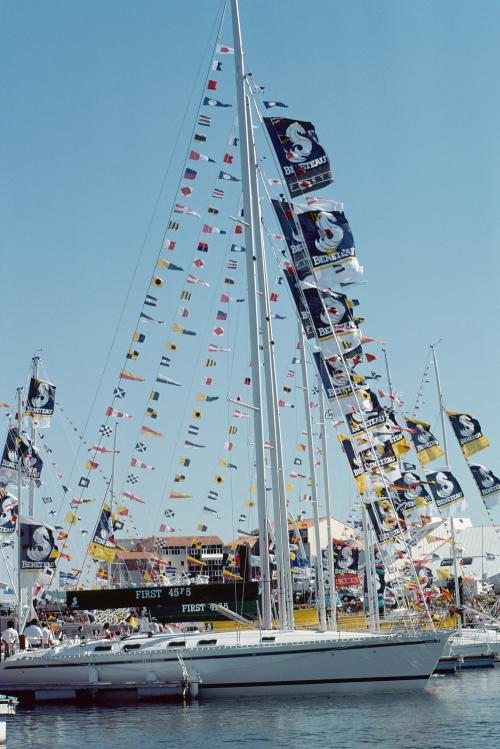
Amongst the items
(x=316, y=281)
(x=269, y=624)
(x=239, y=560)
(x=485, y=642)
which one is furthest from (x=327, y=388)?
(x=485, y=642)

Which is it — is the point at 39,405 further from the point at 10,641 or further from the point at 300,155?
the point at 300,155

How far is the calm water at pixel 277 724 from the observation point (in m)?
29.1

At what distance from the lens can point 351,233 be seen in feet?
141

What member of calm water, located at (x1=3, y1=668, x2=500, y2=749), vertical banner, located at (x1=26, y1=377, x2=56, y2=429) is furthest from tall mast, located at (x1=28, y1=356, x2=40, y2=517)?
calm water, located at (x1=3, y1=668, x2=500, y2=749)

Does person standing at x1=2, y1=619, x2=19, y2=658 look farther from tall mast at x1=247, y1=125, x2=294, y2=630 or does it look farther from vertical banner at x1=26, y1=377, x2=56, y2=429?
vertical banner at x1=26, y1=377, x2=56, y2=429

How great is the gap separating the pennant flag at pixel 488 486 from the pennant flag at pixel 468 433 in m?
1.03

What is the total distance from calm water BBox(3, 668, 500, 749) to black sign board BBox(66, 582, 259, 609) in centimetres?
386

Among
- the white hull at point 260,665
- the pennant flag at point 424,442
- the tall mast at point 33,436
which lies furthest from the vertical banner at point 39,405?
the pennant flag at point 424,442

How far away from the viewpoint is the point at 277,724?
32.0m

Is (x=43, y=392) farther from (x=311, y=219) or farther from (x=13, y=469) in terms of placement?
(x=311, y=219)

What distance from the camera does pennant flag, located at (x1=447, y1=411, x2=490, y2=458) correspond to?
62500mm

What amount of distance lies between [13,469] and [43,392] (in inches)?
156

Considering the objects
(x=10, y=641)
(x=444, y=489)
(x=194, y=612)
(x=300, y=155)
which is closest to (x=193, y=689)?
(x=194, y=612)

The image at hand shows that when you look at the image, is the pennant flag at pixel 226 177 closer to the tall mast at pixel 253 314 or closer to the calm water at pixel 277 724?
the tall mast at pixel 253 314
